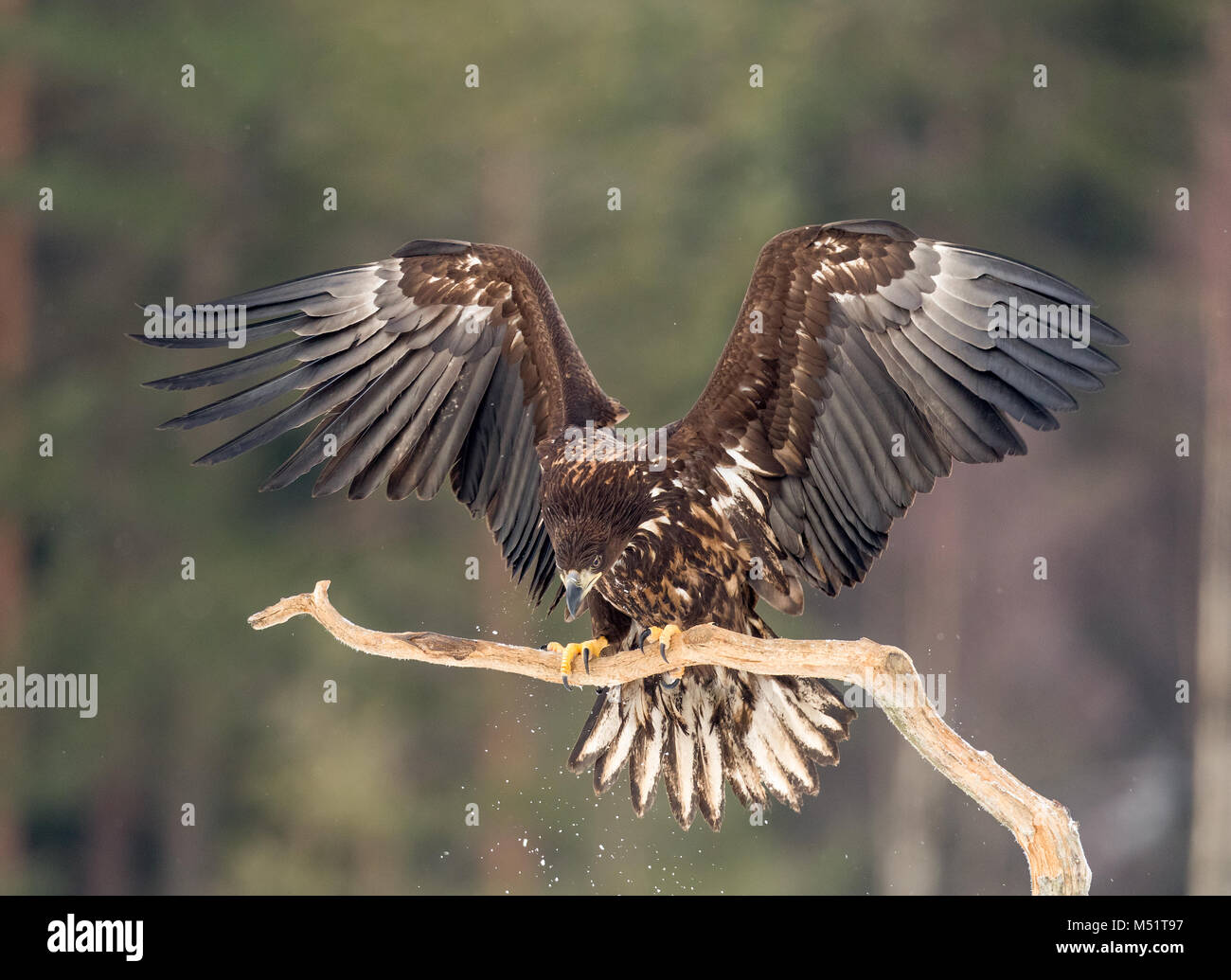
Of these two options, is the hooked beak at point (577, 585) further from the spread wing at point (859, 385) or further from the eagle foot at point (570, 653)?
the spread wing at point (859, 385)

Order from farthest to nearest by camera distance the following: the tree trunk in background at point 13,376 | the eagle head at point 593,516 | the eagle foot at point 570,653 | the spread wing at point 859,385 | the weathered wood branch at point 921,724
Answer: the tree trunk in background at point 13,376 < the eagle foot at point 570,653 < the eagle head at point 593,516 < the spread wing at point 859,385 < the weathered wood branch at point 921,724

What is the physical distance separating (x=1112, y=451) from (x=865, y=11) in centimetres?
433

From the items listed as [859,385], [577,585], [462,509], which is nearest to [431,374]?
[577,585]

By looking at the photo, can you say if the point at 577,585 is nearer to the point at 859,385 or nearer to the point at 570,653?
the point at 570,653

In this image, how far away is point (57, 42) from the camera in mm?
11516

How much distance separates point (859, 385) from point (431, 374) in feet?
5.31

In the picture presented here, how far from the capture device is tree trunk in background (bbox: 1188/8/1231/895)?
11695mm

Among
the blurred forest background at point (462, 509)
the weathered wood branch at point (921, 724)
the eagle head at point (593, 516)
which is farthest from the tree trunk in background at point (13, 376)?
the weathered wood branch at point (921, 724)

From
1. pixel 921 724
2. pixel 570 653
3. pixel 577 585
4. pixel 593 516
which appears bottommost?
pixel 921 724

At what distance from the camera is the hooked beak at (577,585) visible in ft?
15.5

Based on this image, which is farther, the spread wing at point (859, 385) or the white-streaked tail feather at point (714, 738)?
the white-streaked tail feather at point (714, 738)

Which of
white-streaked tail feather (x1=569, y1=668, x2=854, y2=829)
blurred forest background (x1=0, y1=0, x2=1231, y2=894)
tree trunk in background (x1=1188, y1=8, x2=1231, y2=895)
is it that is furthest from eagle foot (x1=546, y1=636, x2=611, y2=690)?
tree trunk in background (x1=1188, y1=8, x2=1231, y2=895)

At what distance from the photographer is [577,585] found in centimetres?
473

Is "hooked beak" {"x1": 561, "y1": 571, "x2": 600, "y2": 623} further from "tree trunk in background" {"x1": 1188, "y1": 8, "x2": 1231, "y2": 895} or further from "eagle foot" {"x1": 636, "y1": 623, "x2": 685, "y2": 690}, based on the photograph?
"tree trunk in background" {"x1": 1188, "y1": 8, "x2": 1231, "y2": 895}
